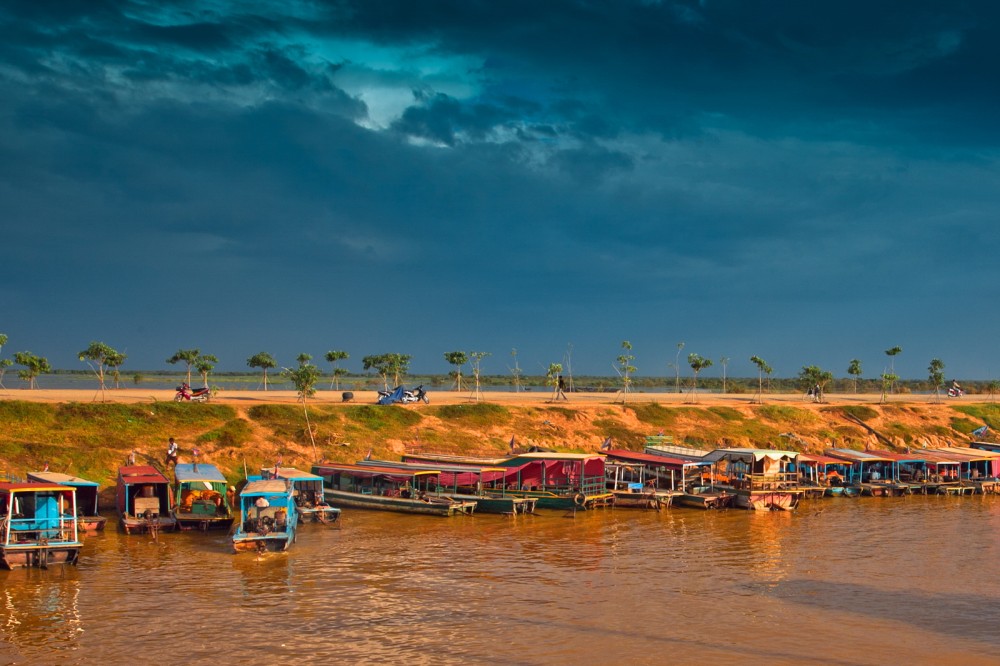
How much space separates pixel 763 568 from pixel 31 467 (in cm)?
3719

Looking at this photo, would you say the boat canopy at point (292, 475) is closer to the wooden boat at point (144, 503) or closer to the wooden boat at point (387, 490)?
the wooden boat at point (387, 490)

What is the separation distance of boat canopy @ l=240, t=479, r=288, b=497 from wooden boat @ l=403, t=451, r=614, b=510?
14220 mm

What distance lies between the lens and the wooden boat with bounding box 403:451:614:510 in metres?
43.7

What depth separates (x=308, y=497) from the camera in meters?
39.9

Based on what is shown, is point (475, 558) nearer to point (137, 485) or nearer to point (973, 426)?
point (137, 485)

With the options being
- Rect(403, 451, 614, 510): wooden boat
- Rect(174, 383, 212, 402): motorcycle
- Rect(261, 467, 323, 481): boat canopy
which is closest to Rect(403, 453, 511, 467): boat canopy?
Rect(403, 451, 614, 510): wooden boat

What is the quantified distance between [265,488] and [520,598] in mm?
12662

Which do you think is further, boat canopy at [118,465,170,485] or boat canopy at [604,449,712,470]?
boat canopy at [604,449,712,470]

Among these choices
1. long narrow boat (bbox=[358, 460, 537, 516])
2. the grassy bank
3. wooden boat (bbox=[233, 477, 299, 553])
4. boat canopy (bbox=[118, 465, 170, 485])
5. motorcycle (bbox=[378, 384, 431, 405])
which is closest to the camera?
wooden boat (bbox=[233, 477, 299, 553])

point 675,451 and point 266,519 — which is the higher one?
point 675,451

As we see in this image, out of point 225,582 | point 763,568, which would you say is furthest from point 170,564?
point 763,568

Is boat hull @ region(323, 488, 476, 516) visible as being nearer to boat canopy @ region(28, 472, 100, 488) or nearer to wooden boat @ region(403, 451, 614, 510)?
wooden boat @ region(403, 451, 614, 510)

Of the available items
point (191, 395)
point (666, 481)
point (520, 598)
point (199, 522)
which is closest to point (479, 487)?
point (666, 481)

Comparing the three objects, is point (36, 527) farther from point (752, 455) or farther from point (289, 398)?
point (289, 398)
